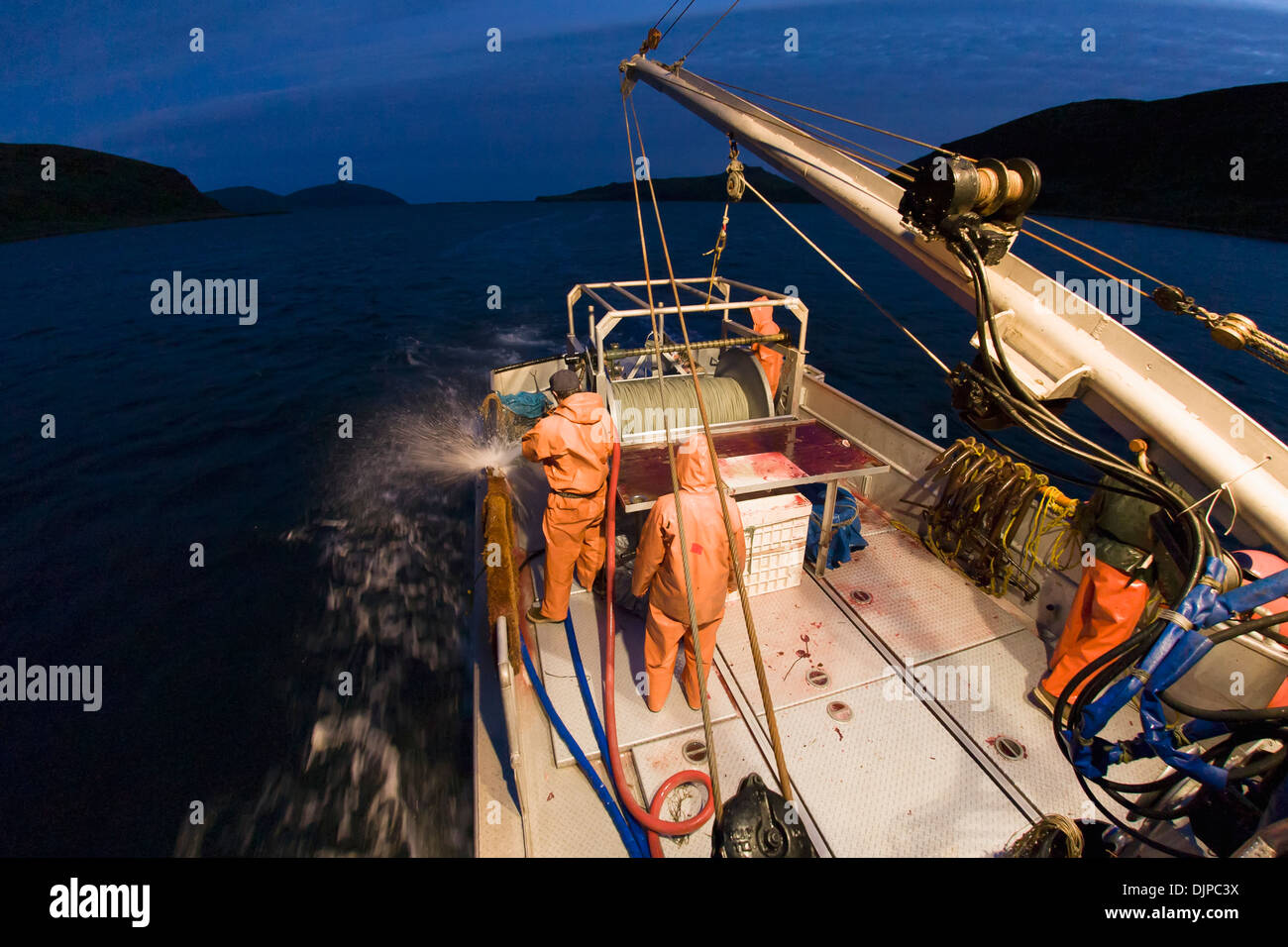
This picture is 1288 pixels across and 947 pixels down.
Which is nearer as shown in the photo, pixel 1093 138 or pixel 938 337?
pixel 938 337

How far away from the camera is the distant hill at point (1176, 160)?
50.8m

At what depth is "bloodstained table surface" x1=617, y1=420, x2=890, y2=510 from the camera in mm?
4387

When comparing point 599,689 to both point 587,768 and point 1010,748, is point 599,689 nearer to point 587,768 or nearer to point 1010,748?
point 587,768

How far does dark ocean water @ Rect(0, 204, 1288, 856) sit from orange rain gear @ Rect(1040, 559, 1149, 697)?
4.86 meters

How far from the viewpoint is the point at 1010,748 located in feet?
12.0

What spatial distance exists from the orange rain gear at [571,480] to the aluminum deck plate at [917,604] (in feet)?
8.26

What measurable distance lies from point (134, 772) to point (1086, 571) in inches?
319

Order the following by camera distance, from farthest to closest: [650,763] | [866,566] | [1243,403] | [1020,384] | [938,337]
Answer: [938,337] → [1243,403] → [866,566] → [650,763] → [1020,384]

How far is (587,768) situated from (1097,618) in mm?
3628

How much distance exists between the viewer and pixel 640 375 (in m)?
9.02

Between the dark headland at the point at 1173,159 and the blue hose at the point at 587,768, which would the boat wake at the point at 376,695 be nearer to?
the blue hose at the point at 587,768

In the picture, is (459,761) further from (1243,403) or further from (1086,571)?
(1243,403)

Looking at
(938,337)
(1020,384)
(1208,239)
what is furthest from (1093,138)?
(1020,384)

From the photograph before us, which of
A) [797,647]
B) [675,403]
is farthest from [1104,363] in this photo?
[675,403]
